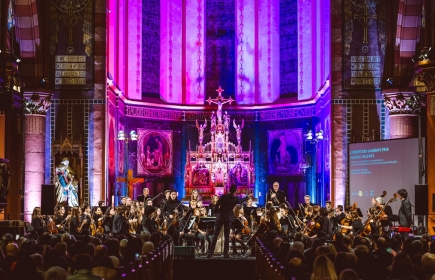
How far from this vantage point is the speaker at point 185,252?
764 inches

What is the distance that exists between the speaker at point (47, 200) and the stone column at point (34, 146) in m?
4.48

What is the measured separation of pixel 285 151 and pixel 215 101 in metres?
3.87

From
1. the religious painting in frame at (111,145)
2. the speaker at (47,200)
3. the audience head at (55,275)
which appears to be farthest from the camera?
the religious painting in frame at (111,145)

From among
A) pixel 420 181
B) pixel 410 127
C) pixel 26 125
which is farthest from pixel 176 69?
pixel 420 181

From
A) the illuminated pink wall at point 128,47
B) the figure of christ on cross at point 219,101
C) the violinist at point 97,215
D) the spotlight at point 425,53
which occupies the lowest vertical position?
the violinist at point 97,215

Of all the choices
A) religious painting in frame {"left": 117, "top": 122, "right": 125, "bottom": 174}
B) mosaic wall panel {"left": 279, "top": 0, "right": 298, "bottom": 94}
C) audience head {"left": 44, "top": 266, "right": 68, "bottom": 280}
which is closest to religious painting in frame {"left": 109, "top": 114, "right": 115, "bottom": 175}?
religious painting in frame {"left": 117, "top": 122, "right": 125, "bottom": 174}

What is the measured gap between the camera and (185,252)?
1952 cm

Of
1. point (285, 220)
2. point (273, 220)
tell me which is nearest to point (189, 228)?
point (285, 220)

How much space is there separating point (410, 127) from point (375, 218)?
792 centimetres

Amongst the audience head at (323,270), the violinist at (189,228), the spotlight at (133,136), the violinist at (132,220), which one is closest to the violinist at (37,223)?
the violinist at (132,220)

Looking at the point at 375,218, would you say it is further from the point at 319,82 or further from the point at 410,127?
the point at 319,82

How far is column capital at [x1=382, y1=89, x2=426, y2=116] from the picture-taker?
90.9ft

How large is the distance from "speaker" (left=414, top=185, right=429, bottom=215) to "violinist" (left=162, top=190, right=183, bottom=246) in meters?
6.61

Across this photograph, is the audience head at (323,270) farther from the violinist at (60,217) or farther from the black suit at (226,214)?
the violinist at (60,217)
